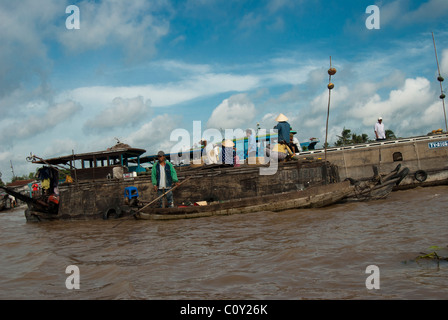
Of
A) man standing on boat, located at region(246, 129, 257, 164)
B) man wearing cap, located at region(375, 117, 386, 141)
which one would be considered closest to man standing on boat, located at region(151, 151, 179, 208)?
man standing on boat, located at region(246, 129, 257, 164)

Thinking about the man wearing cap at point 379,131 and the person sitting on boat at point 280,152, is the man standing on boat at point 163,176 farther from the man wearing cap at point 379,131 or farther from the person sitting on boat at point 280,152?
the man wearing cap at point 379,131

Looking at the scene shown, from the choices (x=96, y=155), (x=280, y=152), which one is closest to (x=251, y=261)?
(x=280, y=152)

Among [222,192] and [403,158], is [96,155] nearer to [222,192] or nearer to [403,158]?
[222,192]

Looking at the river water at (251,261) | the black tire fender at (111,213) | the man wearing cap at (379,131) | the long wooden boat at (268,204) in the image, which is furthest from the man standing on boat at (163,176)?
the man wearing cap at (379,131)

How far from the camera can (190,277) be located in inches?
158

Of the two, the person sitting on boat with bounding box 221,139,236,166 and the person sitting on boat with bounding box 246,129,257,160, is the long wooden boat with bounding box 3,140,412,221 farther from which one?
the person sitting on boat with bounding box 246,129,257,160

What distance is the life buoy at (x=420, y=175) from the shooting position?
46.2 feet

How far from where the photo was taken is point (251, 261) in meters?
4.47

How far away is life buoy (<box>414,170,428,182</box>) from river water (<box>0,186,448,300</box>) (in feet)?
22.7

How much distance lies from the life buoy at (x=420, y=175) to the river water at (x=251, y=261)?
273 inches

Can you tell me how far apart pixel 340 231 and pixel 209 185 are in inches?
235

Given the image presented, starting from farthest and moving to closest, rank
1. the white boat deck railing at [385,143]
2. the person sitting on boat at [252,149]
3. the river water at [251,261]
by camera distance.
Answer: the white boat deck railing at [385,143] < the person sitting on boat at [252,149] < the river water at [251,261]
